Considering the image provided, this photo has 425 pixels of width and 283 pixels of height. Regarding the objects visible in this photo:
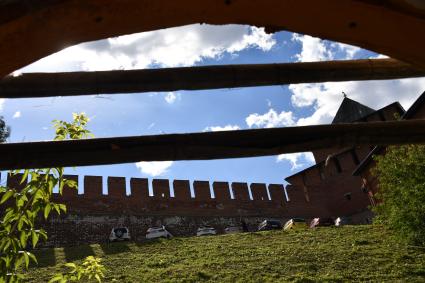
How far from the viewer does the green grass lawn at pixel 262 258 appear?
11844 millimetres

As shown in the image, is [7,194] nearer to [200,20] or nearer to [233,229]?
[200,20]

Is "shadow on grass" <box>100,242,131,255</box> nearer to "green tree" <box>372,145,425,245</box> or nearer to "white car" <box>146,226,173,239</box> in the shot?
"white car" <box>146,226,173,239</box>

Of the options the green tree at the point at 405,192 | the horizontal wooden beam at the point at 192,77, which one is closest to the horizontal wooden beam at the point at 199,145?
the horizontal wooden beam at the point at 192,77

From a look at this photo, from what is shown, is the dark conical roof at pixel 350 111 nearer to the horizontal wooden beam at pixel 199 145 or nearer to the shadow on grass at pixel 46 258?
the shadow on grass at pixel 46 258

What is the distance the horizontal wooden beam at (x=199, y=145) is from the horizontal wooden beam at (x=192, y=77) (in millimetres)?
376

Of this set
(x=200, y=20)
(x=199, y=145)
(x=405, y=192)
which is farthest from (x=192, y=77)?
(x=405, y=192)

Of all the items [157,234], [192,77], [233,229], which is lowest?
[192,77]

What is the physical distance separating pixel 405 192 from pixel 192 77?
45.5 feet

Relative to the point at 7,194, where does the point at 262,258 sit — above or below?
above

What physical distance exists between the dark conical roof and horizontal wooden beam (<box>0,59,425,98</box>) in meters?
36.7

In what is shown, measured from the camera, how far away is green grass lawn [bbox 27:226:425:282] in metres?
11.8

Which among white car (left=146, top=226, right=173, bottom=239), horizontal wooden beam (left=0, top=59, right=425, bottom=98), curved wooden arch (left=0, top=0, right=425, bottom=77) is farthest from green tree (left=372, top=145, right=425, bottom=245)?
curved wooden arch (left=0, top=0, right=425, bottom=77)

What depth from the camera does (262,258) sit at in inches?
556

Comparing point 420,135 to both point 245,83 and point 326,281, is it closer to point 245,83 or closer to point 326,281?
point 245,83
